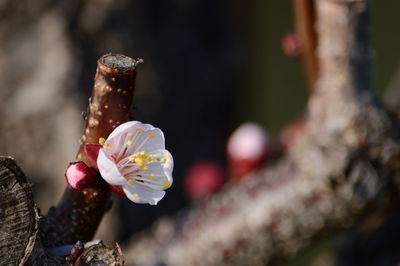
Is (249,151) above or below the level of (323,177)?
below

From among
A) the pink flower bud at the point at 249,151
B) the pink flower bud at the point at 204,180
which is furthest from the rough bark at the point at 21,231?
the pink flower bud at the point at 204,180

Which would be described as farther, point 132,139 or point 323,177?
point 323,177

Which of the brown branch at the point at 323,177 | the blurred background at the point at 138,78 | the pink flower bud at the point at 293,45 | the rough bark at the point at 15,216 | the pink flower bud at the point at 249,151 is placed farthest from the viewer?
the blurred background at the point at 138,78

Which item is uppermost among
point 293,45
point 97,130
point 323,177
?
point 97,130

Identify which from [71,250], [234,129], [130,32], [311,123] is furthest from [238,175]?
[71,250]

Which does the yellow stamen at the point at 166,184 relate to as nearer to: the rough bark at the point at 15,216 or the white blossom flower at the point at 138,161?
the white blossom flower at the point at 138,161

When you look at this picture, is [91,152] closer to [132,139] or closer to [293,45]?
[132,139]

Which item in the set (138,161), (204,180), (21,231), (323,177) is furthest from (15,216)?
(204,180)

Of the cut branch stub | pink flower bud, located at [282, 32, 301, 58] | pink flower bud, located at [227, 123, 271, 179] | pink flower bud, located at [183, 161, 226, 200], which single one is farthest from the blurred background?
the cut branch stub
